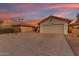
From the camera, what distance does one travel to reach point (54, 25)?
11.4 ft

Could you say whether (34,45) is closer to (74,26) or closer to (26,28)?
(26,28)

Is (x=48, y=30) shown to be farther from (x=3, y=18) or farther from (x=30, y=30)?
(x=3, y=18)

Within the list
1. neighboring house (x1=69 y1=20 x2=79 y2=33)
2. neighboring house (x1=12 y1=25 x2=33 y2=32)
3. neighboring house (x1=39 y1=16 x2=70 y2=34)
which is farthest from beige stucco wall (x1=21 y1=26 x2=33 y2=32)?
neighboring house (x1=69 y1=20 x2=79 y2=33)

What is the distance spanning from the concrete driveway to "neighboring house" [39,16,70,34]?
5 centimetres

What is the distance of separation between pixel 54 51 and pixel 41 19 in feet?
1.17

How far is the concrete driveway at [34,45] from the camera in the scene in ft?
11.3

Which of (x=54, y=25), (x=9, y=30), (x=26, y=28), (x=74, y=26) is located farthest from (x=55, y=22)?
(x=9, y=30)

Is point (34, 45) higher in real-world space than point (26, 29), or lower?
lower

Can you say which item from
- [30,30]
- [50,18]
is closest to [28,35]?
[30,30]

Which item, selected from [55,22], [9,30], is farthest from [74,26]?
[9,30]

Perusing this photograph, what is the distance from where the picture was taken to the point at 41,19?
346cm

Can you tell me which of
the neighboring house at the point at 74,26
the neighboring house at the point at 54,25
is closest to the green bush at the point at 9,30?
the neighboring house at the point at 54,25

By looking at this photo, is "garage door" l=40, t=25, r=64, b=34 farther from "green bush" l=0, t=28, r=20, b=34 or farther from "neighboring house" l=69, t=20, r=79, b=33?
"green bush" l=0, t=28, r=20, b=34

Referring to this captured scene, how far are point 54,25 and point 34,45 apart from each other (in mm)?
295
